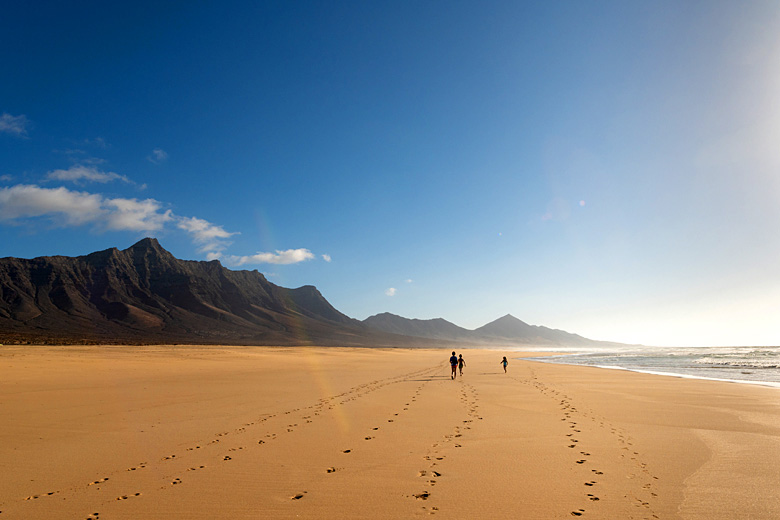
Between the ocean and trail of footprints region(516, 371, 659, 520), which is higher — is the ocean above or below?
above

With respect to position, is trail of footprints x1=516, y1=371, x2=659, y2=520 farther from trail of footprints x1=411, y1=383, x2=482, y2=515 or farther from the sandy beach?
trail of footprints x1=411, y1=383, x2=482, y2=515

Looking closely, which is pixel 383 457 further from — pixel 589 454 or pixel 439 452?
pixel 589 454

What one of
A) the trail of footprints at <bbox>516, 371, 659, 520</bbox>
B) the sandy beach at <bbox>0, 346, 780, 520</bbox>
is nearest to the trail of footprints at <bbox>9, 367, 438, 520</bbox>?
the sandy beach at <bbox>0, 346, 780, 520</bbox>

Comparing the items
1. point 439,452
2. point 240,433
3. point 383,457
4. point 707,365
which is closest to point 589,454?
point 439,452

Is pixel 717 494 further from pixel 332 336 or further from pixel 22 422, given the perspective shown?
pixel 332 336

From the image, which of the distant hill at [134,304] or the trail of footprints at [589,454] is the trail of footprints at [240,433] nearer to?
the trail of footprints at [589,454]

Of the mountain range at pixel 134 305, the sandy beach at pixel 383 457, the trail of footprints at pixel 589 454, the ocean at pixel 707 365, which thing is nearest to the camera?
the sandy beach at pixel 383 457

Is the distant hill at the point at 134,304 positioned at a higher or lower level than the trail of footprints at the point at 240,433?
higher

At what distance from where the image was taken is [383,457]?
815 centimetres

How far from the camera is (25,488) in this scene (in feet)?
21.2

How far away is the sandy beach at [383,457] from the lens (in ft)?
18.8

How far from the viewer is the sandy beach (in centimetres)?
573

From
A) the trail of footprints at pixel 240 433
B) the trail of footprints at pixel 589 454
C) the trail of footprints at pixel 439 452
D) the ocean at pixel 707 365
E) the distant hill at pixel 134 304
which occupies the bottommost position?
the trail of footprints at pixel 240 433

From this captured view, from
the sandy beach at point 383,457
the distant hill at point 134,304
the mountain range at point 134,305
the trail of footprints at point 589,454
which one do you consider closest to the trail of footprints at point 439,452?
the sandy beach at point 383,457
